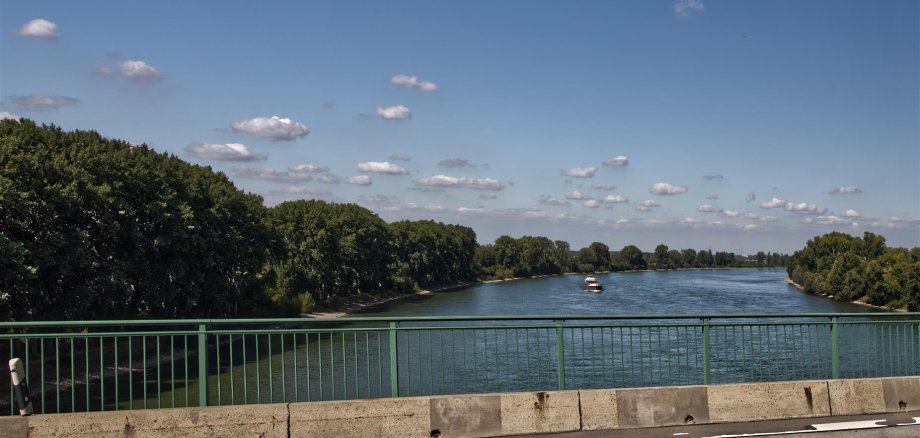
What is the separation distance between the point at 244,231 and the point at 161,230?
450 inches

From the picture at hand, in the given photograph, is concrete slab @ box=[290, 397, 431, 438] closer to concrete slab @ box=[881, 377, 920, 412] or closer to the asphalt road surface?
the asphalt road surface

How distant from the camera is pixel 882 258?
298ft

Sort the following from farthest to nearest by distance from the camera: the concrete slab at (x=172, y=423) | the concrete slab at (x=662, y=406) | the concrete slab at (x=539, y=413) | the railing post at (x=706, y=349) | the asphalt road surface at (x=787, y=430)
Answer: the railing post at (x=706, y=349) → the concrete slab at (x=662, y=406) → the concrete slab at (x=539, y=413) → the asphalt road surface at (x=787, y=430) → the concrete slab at (x=172, y=423)

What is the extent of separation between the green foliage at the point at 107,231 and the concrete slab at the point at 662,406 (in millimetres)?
27948

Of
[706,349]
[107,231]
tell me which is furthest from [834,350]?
[107,231]

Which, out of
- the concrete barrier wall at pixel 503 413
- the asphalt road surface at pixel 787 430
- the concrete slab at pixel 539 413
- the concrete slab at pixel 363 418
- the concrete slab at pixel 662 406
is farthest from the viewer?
the concrete slab at pixel 662 406

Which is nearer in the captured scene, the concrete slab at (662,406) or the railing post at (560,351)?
the railing post at (560,351)

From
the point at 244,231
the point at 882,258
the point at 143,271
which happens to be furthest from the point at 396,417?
the point at 882,258

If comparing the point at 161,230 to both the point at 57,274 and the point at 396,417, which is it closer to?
the point at 57,274

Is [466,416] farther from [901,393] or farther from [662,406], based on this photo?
[901,393]

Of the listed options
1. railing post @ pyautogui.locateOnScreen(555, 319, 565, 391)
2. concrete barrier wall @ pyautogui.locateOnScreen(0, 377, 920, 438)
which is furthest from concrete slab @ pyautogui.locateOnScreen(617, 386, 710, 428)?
railing post @ pyautogui.locateOnScreen(555, 319, 565, 391)

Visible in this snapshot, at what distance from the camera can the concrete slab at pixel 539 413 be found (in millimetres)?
9023

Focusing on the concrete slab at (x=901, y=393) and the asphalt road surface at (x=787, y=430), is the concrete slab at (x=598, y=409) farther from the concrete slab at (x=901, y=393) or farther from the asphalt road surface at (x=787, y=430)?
the concrete slab at (x=901, y=393)

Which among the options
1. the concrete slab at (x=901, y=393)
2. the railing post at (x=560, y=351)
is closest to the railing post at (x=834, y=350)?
the concrete slab at (x=901, y=393)
